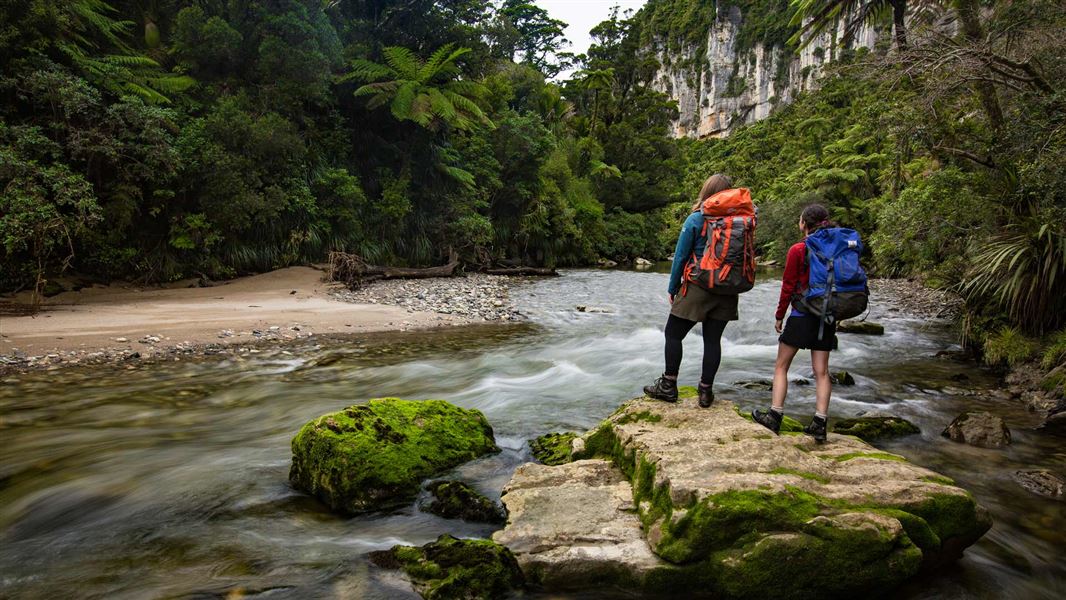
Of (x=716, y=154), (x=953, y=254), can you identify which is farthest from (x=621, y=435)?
(x=716, y=154)

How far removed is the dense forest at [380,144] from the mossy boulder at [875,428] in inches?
117

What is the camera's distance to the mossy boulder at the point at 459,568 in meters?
2.59

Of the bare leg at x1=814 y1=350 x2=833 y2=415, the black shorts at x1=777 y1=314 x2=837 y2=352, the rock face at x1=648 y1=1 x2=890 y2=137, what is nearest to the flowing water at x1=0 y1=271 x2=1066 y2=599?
the bare leg at x1=814 y1=350 x2=833 y2=415

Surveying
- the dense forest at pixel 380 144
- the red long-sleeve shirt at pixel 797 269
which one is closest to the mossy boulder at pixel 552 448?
the red long-sleeve shirt at pixel 797 269

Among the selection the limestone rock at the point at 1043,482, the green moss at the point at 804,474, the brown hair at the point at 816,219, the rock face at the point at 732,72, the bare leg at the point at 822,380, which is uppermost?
the rock face at the point at 732,72

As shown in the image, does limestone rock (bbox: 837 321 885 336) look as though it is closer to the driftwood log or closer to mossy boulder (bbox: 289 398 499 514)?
mossy boulder (bbox: 289 398 499 514)

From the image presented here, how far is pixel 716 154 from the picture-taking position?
80.1m

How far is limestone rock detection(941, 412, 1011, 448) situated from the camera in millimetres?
4992

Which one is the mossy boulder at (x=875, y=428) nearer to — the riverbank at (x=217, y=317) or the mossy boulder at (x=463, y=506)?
the mossy boulder at (x=463, y=506)

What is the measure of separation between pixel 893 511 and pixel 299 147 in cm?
1420

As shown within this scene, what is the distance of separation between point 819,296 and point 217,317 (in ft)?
30.0

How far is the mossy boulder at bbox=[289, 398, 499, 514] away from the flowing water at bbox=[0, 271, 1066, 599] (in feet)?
0.44

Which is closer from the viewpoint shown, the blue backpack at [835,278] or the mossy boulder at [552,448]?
the blue backpack at [835,278]

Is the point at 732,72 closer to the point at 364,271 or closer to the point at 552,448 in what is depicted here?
the point at 364,271
